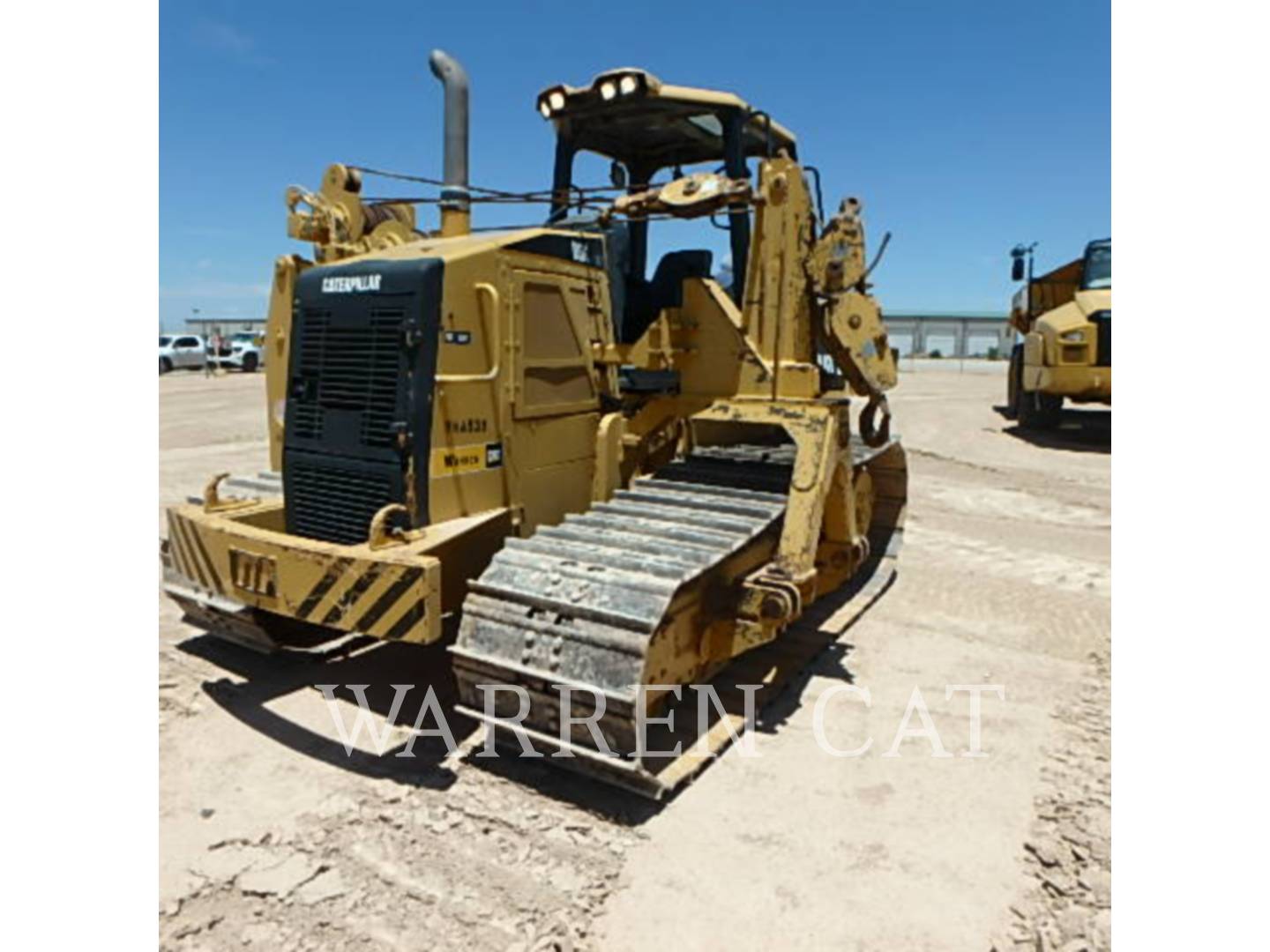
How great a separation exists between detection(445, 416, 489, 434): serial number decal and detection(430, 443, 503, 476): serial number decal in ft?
0.25

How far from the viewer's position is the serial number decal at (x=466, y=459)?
4.21 meters

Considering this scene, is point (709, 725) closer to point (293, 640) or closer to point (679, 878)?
point (679, 878)

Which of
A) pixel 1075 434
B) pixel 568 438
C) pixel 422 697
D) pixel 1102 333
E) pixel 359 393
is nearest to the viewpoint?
pixel 359 393

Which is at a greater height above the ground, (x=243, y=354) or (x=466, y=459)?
(x=243, y=354)

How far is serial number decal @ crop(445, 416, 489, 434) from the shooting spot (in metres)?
4.26

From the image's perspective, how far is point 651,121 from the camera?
5.81m

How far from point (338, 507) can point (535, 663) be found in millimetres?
1451

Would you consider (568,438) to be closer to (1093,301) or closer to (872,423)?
(872,423)

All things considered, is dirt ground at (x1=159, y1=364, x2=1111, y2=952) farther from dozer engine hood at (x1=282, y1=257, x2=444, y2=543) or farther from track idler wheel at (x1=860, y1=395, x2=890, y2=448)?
track idler wheel at (x1=860, y1=395, x2=890, y2=448)

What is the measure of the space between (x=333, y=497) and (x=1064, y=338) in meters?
13.4

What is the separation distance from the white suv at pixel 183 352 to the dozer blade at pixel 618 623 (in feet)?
112

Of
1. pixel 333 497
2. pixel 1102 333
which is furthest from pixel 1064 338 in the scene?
pixel 333 497

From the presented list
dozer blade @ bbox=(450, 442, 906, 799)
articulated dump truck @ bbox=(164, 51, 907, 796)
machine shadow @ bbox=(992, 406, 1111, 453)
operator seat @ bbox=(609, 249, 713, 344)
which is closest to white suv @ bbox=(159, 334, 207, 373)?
machine shadow @ bbox=(992, 406, 1111, 453)

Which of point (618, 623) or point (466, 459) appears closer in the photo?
point (618, 623)
